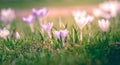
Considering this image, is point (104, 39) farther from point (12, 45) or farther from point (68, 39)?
point (12, 45)

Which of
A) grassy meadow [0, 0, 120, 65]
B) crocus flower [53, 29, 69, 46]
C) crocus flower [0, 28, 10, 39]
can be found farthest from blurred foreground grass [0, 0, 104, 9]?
crocus flower [53, 29, 69, 46]

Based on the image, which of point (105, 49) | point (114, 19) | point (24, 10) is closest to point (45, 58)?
point (105, 49)

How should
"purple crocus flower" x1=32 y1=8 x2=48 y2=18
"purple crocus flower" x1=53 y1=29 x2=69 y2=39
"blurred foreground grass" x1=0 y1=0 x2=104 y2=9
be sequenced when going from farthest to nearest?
"blurred foreground grass" x1=0 y1=0 x2=104 y2=9, "purple crocus flower" x1=32 y1=8 x2=48 y2=18, "purple crocus flower" x1=53 y1=29 x2=69 y2=39

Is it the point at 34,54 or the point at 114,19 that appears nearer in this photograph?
the point at 34,54

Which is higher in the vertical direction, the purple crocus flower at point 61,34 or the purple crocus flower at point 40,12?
the purple crocus flower at point 40,12

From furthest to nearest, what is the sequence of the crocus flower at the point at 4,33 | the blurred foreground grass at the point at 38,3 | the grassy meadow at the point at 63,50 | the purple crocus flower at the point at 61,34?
the blurred foreground grass at the point at 38,3
the crocus flower at the point at 4,33
the purple crocus flower at the point at 61,34
the grassy meadow at the point at 63,50

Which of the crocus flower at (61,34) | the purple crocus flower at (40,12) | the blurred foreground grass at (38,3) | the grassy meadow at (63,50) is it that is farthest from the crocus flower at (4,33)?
the blurred foreground grass at (38,3)

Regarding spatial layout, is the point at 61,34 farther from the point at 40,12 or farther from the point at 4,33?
the point at 40,12

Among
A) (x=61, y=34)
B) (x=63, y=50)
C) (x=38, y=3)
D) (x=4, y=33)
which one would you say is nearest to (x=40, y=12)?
(x=4, y=33)

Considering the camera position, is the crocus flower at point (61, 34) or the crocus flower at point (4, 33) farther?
the crocus flower at point (4, 33)

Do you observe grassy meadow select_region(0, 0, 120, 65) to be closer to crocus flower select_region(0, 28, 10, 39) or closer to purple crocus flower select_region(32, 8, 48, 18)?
crocus flower select_region(0, 28, 10, 39)

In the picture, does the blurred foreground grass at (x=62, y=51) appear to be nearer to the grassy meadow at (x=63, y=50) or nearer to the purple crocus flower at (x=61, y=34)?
the grassy meadow at (x=63, y=50)
